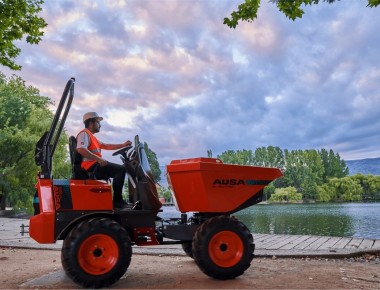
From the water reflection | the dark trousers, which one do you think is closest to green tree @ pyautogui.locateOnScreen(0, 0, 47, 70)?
the dark trousers

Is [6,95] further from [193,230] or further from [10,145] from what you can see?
[193,230]

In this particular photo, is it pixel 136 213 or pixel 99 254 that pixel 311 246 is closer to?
pixel 136 213

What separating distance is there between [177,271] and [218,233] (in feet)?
3.71

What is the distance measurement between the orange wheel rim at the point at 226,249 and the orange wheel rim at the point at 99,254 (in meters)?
1.24

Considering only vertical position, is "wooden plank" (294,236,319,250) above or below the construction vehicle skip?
below

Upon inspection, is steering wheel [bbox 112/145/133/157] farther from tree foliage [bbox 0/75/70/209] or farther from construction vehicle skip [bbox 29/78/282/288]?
tree foliage [bbox 0/75/70/209]

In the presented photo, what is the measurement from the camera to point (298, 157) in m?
104

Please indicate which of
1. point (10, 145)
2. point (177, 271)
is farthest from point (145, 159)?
point (10, 145)

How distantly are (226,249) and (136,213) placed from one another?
1.28m

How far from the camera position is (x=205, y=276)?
20.2ft

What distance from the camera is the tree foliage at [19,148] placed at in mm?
29594

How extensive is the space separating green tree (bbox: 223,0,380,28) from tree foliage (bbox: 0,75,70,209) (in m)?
21.7

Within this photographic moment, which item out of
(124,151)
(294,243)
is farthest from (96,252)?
(294,243)

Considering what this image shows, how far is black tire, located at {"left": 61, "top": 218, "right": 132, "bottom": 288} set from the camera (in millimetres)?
5383
